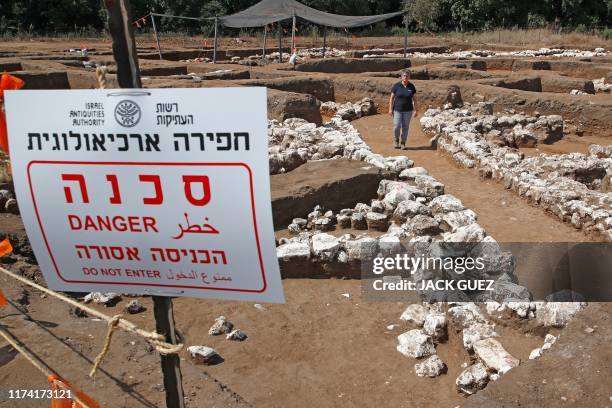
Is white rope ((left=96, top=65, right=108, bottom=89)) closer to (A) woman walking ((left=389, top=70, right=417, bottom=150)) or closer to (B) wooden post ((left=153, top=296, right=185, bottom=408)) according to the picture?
(B) wooden post ((left=153, top=296, right=185, bottom=408))

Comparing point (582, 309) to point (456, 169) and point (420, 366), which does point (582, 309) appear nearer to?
point (420, 366)

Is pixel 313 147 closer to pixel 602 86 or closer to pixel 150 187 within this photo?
pixel 150 187

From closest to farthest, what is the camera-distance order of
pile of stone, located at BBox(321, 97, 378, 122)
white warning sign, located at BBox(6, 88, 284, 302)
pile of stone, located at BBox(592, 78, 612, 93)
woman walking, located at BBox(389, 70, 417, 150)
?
white warning sign, located at BBox(6, 88, 284, 302) < woman walking, located at BBox(389, 70, 417, 150) < pile of stone, located at BBox(321, 97, 378, 122) < pile of stone, located at BBox(592, 78, 612, 93)

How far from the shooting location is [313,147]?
30.5 feet

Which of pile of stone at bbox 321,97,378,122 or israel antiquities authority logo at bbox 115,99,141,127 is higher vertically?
israel antiquities authority logo at bbox 115,99,141,127

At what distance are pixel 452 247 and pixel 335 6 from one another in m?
34.1

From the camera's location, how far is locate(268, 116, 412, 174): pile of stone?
26.7ft

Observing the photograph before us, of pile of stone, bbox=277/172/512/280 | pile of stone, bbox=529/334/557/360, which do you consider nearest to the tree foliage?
pile of stone, bbox=277/172/512/280

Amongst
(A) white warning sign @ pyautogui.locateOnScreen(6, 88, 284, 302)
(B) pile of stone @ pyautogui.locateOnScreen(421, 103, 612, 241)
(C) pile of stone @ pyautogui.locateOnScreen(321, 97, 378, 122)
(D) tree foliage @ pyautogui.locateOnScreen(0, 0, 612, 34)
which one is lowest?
(B) pile of stone @ pyautogui.locateOnScreen(421, 103, 612, 241)

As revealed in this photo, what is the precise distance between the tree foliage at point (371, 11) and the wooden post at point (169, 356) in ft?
110

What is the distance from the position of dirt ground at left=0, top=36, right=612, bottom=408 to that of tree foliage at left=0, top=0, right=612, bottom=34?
3047cm

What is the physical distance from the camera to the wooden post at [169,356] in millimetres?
1939

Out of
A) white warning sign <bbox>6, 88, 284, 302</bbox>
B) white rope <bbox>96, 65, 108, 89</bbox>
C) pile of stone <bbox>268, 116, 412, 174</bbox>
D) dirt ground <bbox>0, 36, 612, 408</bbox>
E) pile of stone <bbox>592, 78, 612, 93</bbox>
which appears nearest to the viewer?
white warning sign <bbox>6, 88, 284, 302</bbox>

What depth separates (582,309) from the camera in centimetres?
408
